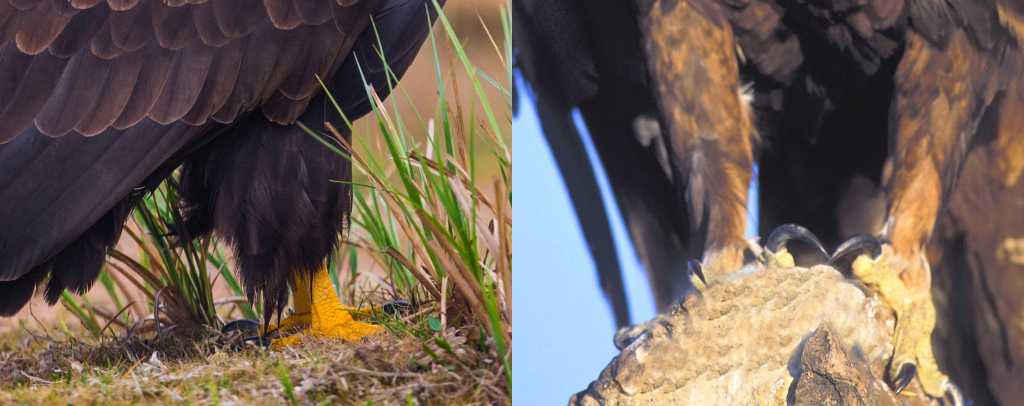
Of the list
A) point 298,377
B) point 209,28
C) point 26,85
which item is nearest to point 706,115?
point 298,377

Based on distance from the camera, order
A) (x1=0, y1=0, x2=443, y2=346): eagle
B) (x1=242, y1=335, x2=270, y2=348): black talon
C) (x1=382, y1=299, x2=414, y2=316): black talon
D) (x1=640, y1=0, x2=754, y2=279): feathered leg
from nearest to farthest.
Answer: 1. (x1=640, y1=0, x2=754, y2=279): feathered leg
2. (x1=0, y1=0, x2=443, y2=346): eagle
3. (x1=242, y1=335, x2=270, y2=348): black talon
4. (x1=382, y1=299, x2=414, y2=316): black talon

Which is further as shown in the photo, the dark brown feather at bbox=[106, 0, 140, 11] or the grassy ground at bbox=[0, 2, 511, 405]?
the dark brown feather at bbox=[106, 0, 140, 11]

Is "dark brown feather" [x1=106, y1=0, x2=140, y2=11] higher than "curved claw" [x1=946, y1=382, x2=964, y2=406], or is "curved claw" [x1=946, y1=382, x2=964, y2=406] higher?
"dark brown feather" [x1=106, y1=0, x2=140, y2=11]

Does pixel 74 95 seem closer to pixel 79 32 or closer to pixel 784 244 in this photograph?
pixel 79 32

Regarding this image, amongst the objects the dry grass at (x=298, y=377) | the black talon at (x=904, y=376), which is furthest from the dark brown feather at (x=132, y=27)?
the black talon at (x=904, y=376)

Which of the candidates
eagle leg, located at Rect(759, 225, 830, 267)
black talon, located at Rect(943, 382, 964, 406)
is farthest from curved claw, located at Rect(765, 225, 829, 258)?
black talon, located at Rect(943, 382, 964, 406)

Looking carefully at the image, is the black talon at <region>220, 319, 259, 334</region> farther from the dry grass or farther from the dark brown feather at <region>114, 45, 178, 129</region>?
the dark brown feather at <region>114, 45, 178, 129</region>

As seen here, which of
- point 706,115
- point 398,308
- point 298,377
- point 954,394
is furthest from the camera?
point 398,308

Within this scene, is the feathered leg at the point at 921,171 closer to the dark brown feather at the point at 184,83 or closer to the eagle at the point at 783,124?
the eagle at the point at 783,124
